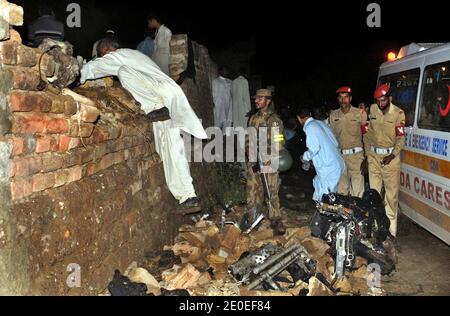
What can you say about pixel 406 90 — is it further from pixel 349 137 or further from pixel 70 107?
pixel 70 107

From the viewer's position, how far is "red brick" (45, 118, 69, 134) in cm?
286

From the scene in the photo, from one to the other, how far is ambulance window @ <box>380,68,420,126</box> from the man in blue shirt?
111 centimetres

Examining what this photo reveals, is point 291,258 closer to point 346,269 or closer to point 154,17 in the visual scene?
point 346,269

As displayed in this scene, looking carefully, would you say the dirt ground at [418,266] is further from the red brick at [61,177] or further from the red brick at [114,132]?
the red brick at [61,177]

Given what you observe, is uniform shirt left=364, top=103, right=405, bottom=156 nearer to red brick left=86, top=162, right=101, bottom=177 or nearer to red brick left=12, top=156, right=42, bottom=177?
red brick left=86, top=162, right=101, bottom=177

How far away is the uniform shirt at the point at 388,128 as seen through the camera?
605cm

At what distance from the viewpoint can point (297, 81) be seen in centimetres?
2211

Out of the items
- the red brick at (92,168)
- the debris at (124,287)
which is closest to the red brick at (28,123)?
the red brick at (92,168)

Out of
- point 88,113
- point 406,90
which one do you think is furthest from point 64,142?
point 406,90

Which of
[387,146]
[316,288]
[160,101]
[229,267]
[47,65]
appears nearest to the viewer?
[47,65]

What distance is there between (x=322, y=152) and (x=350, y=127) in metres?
0.98

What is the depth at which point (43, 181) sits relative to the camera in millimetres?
2766

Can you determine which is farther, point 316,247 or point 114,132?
point 316,247

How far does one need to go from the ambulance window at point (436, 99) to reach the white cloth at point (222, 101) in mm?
4665
